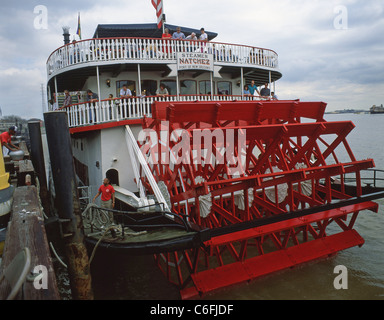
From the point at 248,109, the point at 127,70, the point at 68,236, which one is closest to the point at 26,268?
the point at 68,236

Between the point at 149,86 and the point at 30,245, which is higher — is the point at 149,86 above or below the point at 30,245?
above

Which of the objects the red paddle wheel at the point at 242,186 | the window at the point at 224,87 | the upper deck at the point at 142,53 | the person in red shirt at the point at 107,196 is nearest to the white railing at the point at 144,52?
the upper deck at the point at 142,53

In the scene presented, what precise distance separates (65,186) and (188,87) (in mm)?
6010

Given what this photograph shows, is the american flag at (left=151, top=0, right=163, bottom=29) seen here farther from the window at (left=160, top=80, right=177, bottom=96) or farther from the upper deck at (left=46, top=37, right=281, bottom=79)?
the window at (left=160, top=80, right=177, bottom=96)

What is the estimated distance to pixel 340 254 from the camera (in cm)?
698

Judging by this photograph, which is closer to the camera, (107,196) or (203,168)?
(107,196)

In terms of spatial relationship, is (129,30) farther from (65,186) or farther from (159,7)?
(65,186)

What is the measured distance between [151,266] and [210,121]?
302 centimetres

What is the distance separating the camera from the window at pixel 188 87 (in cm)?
932

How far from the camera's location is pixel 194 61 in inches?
330

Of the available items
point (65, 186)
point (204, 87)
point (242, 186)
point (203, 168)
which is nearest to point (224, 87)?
point (204, 87)

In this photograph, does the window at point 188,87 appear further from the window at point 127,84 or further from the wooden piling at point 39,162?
the wooden piling at point 39,162

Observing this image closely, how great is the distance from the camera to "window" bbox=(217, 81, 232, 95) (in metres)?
9.99
